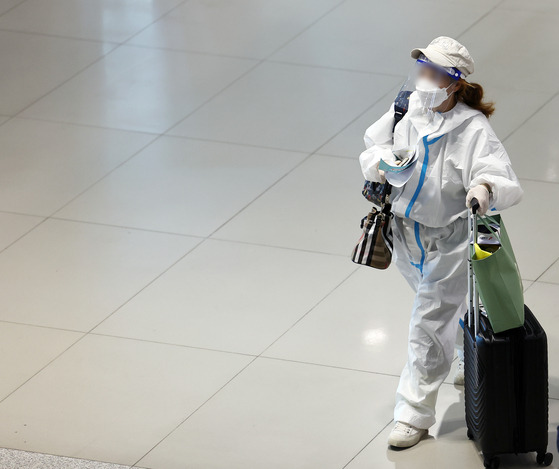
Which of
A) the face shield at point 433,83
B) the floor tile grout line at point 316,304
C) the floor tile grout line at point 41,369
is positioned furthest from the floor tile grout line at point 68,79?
the face shield at point 433,83

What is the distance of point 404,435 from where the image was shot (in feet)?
15.4

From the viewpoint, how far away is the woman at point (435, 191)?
434 cm

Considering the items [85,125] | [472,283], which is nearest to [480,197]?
[472,283]

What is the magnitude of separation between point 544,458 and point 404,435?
0.57 m

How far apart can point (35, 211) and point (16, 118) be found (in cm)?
145

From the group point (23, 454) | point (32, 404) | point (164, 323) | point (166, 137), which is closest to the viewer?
point (23, 454)

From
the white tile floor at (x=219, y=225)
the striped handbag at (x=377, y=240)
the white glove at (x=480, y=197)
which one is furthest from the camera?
the white tile floor at (x=219, y=225)

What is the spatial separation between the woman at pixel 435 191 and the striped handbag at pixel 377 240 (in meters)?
0.04

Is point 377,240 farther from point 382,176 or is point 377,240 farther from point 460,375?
point 460,375

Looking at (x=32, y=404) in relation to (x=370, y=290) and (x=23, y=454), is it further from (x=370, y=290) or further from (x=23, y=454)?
(x=370, y=290)

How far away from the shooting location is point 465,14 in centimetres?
950

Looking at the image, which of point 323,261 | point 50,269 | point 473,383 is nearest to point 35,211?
point 50,269

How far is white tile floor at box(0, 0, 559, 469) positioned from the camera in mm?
4930

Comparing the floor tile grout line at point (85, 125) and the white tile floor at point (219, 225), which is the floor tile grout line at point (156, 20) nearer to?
the white tile floor at point (219, 225)
